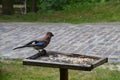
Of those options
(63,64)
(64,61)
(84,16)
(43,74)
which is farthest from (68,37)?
(63,64)

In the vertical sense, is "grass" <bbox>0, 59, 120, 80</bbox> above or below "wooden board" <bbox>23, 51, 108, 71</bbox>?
below

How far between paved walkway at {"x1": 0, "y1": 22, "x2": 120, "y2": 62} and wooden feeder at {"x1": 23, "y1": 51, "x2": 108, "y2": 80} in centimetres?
322

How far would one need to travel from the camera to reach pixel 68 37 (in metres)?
10.7

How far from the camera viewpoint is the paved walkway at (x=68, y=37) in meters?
9.05

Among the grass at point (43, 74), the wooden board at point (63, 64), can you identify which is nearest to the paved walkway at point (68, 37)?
the grass at point (43, 74)

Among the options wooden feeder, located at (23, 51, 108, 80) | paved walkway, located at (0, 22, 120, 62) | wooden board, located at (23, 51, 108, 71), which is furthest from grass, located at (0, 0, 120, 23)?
wooden board, located at (23, 51, 108, 71)

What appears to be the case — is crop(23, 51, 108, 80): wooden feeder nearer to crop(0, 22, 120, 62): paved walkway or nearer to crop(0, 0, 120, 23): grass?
crop(0, 22, 120, 62): paved walkway

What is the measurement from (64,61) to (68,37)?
598 cm

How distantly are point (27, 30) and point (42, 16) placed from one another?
2.55 metres

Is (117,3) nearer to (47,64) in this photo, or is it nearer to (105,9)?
(105,9)

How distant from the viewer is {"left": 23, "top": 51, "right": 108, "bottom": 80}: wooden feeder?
15.0 feet

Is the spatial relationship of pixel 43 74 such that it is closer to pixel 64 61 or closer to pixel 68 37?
pixel 64 61

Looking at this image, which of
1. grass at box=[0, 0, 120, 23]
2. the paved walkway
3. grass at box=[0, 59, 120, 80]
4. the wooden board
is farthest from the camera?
grass at box=[0, 0, 120, 23]

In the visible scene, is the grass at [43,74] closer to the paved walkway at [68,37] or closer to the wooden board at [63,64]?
the paved walkway at [68,37]
